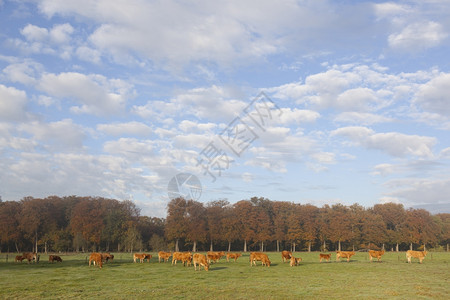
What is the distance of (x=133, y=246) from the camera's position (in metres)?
76.2

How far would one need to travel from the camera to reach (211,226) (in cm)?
8712

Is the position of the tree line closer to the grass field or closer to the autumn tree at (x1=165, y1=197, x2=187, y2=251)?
the autumn tree at (x1=165, y1=197, x2=187, y2=251)

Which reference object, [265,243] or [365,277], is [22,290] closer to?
[365,277]

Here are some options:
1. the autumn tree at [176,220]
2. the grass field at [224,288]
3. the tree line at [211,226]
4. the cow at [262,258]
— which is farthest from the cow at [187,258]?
the autumn tree at [176,220]

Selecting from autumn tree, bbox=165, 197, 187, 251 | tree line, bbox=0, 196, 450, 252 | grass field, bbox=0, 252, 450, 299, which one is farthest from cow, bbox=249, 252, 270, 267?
autumn tree, bbox=165, 197, 187, 251

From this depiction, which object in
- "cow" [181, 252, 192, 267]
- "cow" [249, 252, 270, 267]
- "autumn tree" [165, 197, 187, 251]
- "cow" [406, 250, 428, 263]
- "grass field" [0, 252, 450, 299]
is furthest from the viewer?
"autumn tree" [165, 197, 187, 251]

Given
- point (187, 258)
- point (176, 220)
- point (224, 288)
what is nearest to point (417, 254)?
point (187, 258)

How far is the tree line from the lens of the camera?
7738 cm

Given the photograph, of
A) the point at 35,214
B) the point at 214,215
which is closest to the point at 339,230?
the point at 214,215

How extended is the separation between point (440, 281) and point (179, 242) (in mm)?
71085

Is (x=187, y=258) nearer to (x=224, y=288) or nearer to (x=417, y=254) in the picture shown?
(x=224, y=288)

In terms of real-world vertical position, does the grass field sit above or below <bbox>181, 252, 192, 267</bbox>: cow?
above

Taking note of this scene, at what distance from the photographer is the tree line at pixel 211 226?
7738 centimetres

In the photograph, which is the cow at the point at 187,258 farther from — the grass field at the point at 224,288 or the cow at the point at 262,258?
the grass field at the point at 224,288
